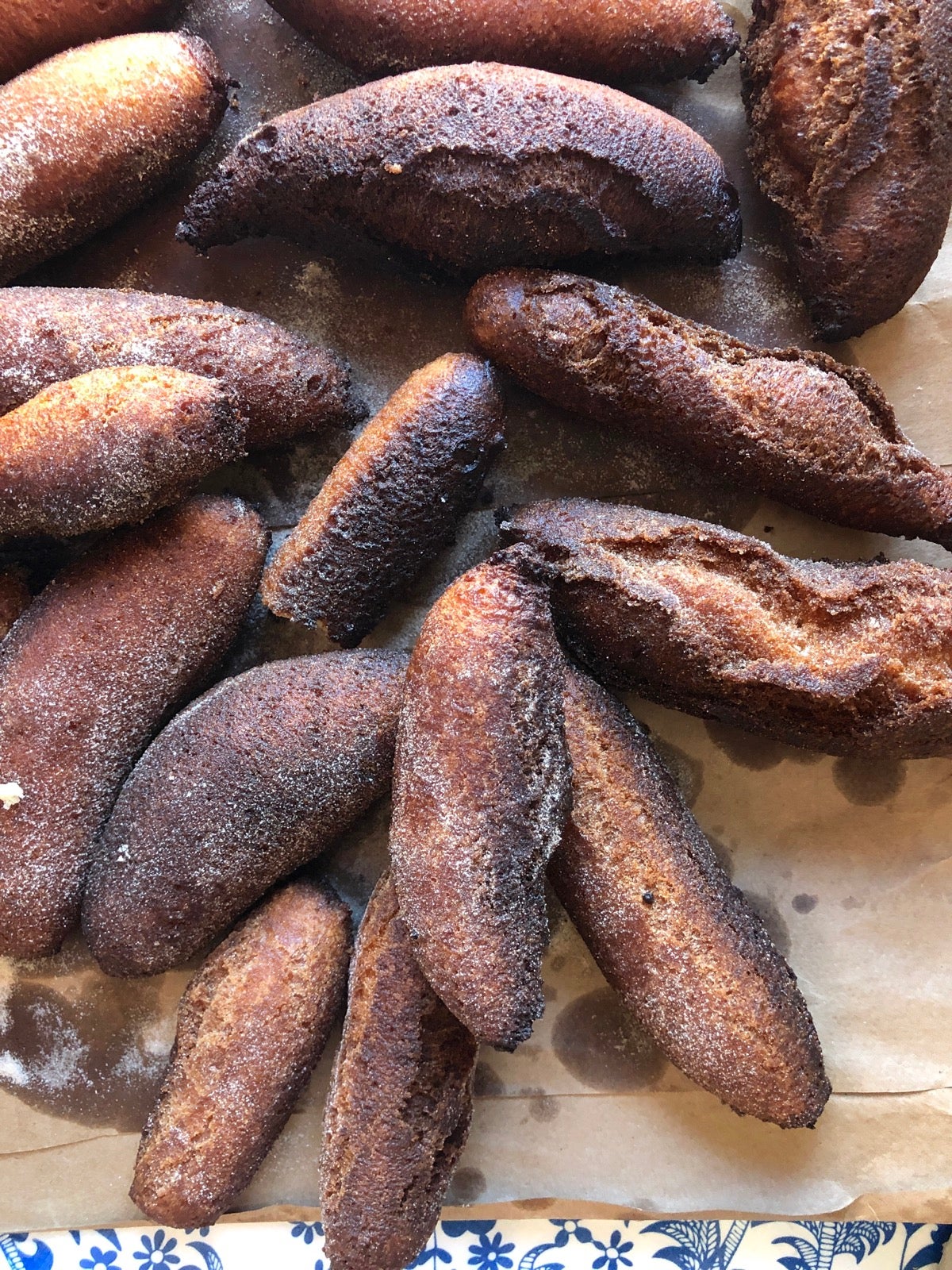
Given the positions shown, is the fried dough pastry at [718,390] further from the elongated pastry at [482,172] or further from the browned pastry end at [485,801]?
the browned pastry end at [485,801]

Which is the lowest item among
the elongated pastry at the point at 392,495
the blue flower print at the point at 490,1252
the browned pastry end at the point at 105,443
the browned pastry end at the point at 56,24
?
the blue flower print at the point at 490,1252

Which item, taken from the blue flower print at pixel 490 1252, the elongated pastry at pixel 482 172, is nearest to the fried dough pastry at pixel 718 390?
the elongated pastry at pixel 482 172

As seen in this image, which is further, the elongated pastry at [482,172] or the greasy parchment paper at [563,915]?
the greasy parchment paper at [563,915]

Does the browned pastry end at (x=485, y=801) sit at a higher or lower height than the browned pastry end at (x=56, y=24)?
lower

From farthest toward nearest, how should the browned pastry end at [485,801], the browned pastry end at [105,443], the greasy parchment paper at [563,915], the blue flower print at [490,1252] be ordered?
the blue flower print at [490,1252] < the greasy parchment paper at [563,915] < the browned pastry end at [105,443] < the browned pastry end at [485,801]

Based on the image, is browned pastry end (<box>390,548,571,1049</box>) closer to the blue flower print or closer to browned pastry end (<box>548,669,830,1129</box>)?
browned pastry end (<box>548,669,830,1129</box>)

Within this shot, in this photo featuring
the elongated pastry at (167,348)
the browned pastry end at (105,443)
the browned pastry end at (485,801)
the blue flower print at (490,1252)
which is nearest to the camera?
the browned pastry end at (485,801)

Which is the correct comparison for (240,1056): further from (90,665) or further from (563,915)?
(90,665)

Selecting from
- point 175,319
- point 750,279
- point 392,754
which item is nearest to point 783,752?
point 392,754
